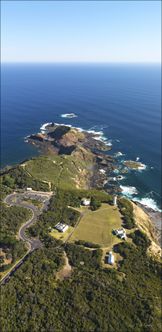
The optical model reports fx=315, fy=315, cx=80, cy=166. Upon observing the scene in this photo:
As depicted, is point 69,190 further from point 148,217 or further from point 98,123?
point 98,123

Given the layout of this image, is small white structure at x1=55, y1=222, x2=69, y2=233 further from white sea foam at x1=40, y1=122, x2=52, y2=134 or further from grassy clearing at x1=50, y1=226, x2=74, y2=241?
white sea foam at x1=40, y1=122, x2=52, y2=134

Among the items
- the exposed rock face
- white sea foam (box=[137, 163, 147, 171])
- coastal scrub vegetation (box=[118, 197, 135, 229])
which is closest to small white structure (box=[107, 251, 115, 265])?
coastal scrub vegetation (box=[118, 197, 135, 229])

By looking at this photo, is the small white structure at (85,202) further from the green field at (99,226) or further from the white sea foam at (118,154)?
the white sea foam at (118,154)

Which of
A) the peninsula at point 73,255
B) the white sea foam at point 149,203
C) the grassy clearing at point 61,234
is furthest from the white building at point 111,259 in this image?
the white sea foam at point 149,203

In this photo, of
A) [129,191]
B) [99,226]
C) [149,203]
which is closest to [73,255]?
[99,226]

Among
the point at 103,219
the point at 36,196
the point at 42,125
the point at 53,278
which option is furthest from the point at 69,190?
the point at 42,125
